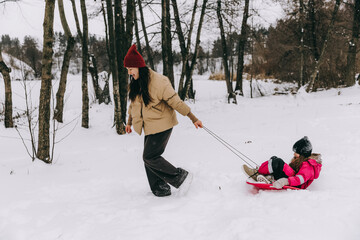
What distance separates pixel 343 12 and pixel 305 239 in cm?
2198

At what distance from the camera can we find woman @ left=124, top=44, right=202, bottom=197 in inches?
123

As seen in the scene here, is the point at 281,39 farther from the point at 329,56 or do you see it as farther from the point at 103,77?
the point at 103,77

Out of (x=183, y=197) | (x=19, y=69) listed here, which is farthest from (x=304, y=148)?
(x=19, y=69)

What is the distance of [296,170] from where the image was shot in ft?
11.9

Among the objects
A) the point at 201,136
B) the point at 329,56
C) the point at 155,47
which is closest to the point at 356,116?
the point at 201,136

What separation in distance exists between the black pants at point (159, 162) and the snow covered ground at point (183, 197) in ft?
0.86

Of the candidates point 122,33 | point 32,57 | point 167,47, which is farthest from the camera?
point 167,47

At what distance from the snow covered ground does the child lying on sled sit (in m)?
0.17

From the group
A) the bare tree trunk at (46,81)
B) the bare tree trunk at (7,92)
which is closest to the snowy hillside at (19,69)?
the bare tree trunk at (46,81)

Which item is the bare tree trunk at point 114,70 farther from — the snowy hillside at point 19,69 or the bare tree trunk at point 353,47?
the bare tree trunk at point 353,47

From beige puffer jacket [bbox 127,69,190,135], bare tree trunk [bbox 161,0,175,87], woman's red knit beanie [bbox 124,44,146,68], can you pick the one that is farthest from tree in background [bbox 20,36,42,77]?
bare tree trunk [bbox 161,0,175,87]

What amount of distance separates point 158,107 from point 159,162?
69cm

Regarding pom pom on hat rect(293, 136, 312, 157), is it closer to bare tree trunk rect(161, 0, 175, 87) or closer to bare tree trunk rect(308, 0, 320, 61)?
bare tree trunk rect(161, 0, 175, 87)

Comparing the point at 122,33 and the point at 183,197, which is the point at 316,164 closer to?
the point at 183,197
